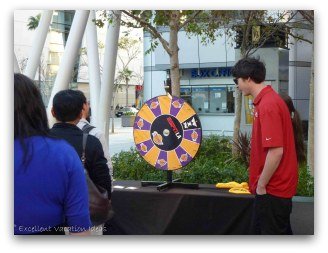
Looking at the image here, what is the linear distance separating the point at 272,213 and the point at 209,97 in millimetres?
3592

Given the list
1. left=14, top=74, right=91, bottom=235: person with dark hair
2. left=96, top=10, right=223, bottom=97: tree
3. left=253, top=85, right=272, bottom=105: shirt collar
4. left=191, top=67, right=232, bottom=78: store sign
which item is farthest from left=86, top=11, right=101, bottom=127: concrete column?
left=14, top=74, right=91, bottom=235: person with dark hair

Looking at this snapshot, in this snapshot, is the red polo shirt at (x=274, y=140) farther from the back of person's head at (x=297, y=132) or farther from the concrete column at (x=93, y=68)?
the concrete column at (x=93, y=68)

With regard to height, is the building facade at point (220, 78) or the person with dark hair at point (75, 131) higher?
the building facade at point (220, 78)

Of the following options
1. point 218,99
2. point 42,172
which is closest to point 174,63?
point 218,99

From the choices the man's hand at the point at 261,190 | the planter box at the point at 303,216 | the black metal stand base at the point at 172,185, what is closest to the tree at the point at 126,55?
the black metal stand base at the point at 172,185

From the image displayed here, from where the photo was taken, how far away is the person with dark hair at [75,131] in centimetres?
282

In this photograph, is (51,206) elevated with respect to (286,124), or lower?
lower

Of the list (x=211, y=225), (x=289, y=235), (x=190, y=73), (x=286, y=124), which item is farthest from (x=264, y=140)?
(x=190, y=73)

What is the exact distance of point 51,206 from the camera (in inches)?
80.9

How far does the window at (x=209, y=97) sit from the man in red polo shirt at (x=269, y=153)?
284 centimetres

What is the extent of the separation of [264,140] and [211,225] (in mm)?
1190

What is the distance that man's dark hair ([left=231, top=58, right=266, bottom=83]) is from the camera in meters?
2.92

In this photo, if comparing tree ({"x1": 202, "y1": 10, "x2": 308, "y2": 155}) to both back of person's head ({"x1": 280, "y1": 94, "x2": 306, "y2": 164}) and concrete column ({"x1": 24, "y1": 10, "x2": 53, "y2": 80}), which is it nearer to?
concrete column ({"x1": 24, "y1": 10, "x2": 53, "y2": 80})
